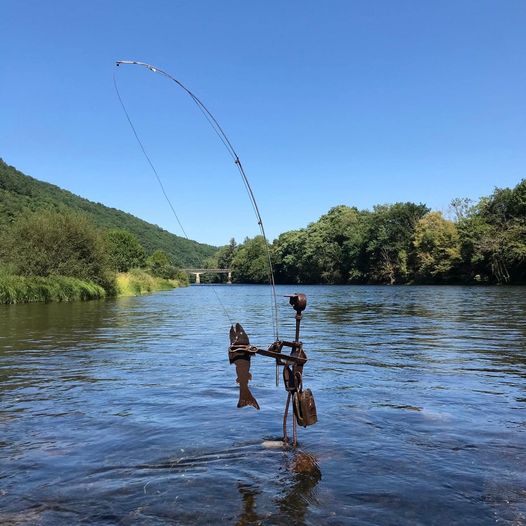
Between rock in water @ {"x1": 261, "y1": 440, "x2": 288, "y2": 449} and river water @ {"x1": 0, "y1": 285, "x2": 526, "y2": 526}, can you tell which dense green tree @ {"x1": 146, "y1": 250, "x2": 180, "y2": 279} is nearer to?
river water @ {"x1": 0, "y1": 285, "x2": 526, "y2": 526}

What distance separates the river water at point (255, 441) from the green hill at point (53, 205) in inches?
2848

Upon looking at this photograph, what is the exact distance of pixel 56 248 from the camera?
162 feet

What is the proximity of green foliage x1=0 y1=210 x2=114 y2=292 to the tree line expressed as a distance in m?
52.0

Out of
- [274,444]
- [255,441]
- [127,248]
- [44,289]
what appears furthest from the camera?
[127,248]

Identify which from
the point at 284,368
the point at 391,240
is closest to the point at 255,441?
the point at 284,368

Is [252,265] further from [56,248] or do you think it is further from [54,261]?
[54,261]

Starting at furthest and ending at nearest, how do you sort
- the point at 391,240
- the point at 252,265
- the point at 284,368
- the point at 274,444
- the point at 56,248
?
the point at 252,265 → the point at 391,240 → the point at 56,248 → the point at 274,444 → the point at 284,368

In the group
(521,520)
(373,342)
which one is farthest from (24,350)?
(521,520)

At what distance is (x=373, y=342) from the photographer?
56.9 feet

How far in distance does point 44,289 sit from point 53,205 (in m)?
77.7

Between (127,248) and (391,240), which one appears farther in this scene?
(127,248)

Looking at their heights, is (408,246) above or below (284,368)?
above

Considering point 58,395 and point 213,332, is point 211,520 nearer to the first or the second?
point 58,395

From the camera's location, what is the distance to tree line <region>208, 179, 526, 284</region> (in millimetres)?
75062
